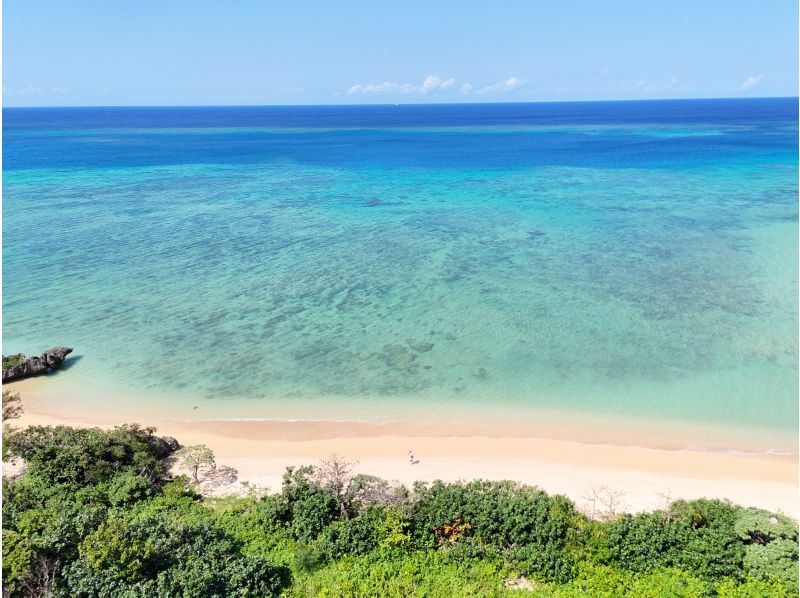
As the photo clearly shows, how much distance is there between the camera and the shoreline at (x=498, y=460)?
14.6m

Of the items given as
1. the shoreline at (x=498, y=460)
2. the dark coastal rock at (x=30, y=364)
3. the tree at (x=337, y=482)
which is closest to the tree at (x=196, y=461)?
the shoreline at (x=498, y=460)

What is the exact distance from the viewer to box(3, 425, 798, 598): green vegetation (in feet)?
34.6

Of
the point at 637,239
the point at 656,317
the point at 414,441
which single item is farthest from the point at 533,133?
the point at 414,441

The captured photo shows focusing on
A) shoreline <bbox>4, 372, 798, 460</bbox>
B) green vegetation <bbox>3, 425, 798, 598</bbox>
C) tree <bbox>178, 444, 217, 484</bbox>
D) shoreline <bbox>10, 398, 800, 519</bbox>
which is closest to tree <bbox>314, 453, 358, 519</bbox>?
green vegetation <bbox>3, 425, 798, 598</bbox>

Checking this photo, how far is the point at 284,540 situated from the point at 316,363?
9.92 m

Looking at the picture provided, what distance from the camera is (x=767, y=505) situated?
45.8 ft

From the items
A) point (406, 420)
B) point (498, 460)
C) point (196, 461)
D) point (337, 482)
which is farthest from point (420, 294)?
point (196, 461)

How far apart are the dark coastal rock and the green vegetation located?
842cm

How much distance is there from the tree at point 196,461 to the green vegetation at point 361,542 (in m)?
Result: 0.75

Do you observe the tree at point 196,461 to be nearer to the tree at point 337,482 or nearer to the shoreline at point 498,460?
the shoreline at point 498,460

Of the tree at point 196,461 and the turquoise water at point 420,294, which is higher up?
the turquoise water at point 420,294

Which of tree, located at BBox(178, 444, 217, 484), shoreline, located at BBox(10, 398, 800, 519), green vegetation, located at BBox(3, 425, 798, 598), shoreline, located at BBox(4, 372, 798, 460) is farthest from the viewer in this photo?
shoreline, located at BBox(4, 372, 798, 460)

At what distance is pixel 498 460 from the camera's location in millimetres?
16344

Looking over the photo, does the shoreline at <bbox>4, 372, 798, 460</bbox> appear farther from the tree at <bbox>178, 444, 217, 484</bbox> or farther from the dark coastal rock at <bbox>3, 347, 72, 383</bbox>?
the tree at <bbox>178, 444, 217, 484</bbox>
